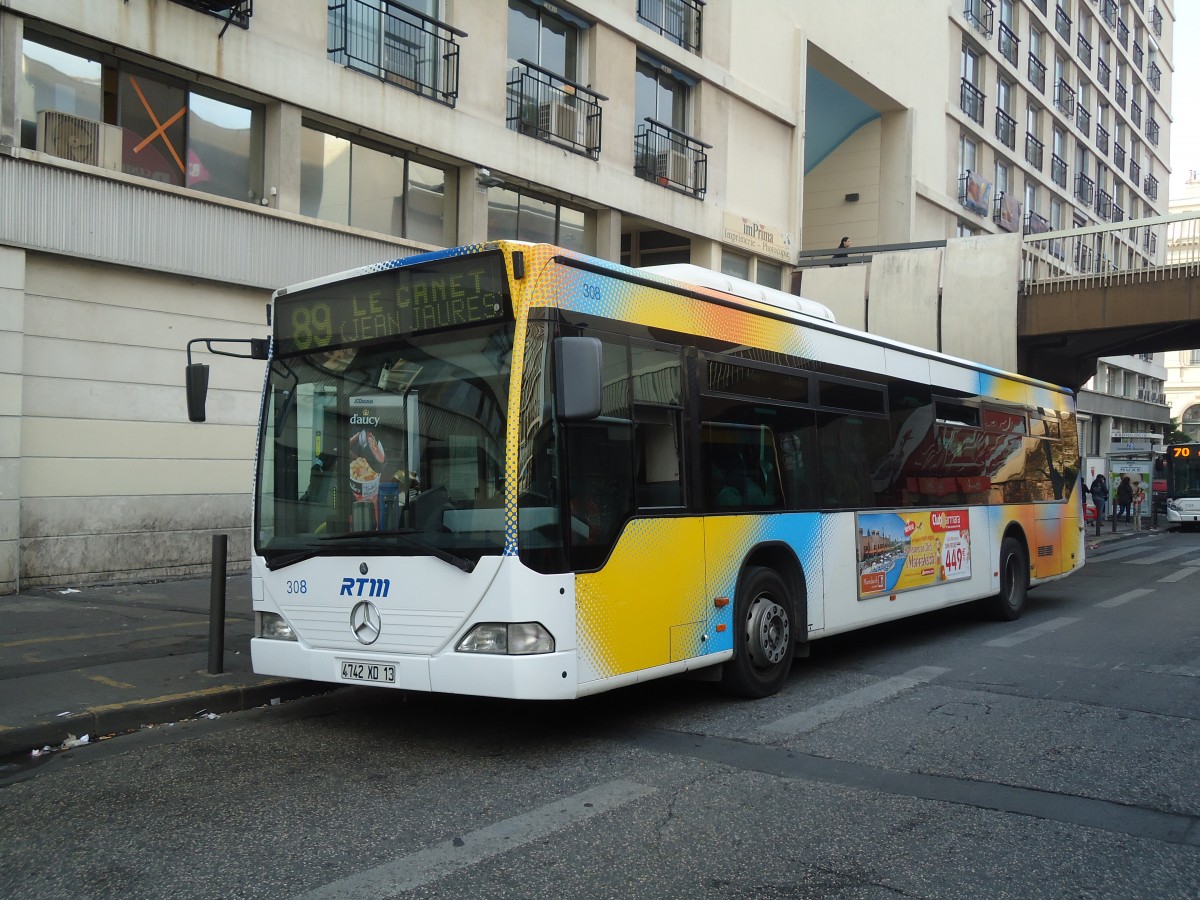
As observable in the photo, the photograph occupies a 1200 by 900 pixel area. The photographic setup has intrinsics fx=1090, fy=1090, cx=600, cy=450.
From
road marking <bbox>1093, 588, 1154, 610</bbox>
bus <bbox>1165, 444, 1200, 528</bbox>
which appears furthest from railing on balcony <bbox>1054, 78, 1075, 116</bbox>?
road marking <bbox>1093, 588, 1154, 610</bbox>

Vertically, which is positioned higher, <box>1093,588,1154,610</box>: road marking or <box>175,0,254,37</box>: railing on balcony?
<box>175,0,254,37</box>: railing on balcony

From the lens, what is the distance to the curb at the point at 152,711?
248 inches

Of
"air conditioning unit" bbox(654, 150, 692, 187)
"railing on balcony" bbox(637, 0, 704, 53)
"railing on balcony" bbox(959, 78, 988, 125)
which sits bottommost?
"air conditioning unit" bbox(654, 150, 692, 187)

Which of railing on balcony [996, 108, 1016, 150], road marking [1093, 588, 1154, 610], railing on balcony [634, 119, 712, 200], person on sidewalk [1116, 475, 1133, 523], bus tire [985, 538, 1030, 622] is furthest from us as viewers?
person on sidewalk [1116, 475, 1133, 523]

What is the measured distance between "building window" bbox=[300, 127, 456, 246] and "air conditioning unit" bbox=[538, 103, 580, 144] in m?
2.34

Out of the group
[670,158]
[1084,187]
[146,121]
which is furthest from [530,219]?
[1084,187]

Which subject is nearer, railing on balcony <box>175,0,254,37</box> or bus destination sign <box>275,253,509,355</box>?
bus destination sign <box>275,253,509,355</box>

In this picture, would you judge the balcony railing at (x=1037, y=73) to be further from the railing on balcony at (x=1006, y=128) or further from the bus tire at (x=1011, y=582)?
the bus tire at (x=1011, y=582)

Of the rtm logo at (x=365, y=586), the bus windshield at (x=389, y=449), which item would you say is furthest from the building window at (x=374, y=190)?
the rtm logo at (x=365, y=586)

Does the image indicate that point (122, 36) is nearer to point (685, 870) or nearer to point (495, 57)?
point (495, 57)

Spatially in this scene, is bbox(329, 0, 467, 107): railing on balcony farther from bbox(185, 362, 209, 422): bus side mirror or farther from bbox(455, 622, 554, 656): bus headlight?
bbox(455, 622, 554, 656): bus headlight

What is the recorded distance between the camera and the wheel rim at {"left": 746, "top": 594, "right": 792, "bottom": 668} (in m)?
7.63

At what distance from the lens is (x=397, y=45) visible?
15867mm

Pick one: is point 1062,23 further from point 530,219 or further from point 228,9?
point 228,9
